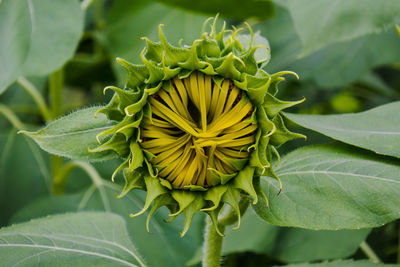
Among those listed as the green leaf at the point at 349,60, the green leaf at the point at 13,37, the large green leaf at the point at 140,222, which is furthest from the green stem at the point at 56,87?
the green leaf at the point at 349,60

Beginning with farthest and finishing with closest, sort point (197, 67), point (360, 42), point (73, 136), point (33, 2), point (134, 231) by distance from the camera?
point (360, 42)
point (134, 231)
point (33, 2)
point (73, 136)
point (197, 67)

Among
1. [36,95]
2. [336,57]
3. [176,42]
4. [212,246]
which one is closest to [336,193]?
[212,246]

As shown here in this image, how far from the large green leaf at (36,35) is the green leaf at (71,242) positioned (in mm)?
331

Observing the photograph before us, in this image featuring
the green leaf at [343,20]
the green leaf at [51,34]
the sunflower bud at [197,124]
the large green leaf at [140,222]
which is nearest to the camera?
the sunflower bud at [197,124]

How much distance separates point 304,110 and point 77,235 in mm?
1356

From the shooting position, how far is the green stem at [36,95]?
1661 mm

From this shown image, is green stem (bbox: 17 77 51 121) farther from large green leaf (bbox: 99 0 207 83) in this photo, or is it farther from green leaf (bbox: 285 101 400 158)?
green leaf (bbox: 285 101 400 158)

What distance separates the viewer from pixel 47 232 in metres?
0.96

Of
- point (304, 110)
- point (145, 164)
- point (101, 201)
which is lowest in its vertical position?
point (304, 110)

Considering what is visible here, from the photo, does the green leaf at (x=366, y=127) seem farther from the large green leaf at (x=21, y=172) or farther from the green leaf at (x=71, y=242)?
the large green leaf at (x=21, y=172)

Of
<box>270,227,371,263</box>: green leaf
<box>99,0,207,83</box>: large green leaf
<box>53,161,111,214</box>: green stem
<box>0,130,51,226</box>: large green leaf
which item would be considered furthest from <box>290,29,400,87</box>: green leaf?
<box>0,130,51,226</box>: large green leaf

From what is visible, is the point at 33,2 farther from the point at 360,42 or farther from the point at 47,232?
the point at 360,42

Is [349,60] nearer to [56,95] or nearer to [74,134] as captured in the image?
[56,95]

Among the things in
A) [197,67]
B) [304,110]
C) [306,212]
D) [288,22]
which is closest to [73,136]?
[197,67]
